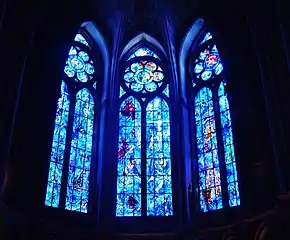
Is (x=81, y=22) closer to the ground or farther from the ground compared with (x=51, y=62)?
farther from the ground

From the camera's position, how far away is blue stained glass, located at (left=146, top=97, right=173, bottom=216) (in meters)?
15.1

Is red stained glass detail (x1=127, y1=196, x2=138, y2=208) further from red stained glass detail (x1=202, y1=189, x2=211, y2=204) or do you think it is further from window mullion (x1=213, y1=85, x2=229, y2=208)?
window mullion (x1=213, y1=85, x2=229, y2=208)

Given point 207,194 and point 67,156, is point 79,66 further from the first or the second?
point 207,194

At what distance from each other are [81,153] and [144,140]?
2.09 metres

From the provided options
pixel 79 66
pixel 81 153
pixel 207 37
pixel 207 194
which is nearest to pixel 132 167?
pixel 81 153

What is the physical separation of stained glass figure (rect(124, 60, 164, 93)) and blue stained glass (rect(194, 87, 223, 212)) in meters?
1.72

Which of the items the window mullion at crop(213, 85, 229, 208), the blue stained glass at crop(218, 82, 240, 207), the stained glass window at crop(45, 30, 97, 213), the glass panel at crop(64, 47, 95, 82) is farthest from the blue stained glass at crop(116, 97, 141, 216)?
the blue stained glass at crop(218, 82, 240, 207)

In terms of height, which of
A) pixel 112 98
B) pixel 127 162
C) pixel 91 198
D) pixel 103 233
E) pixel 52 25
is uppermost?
pixel 52 25

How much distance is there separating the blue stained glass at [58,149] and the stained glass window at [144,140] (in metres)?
1.82
